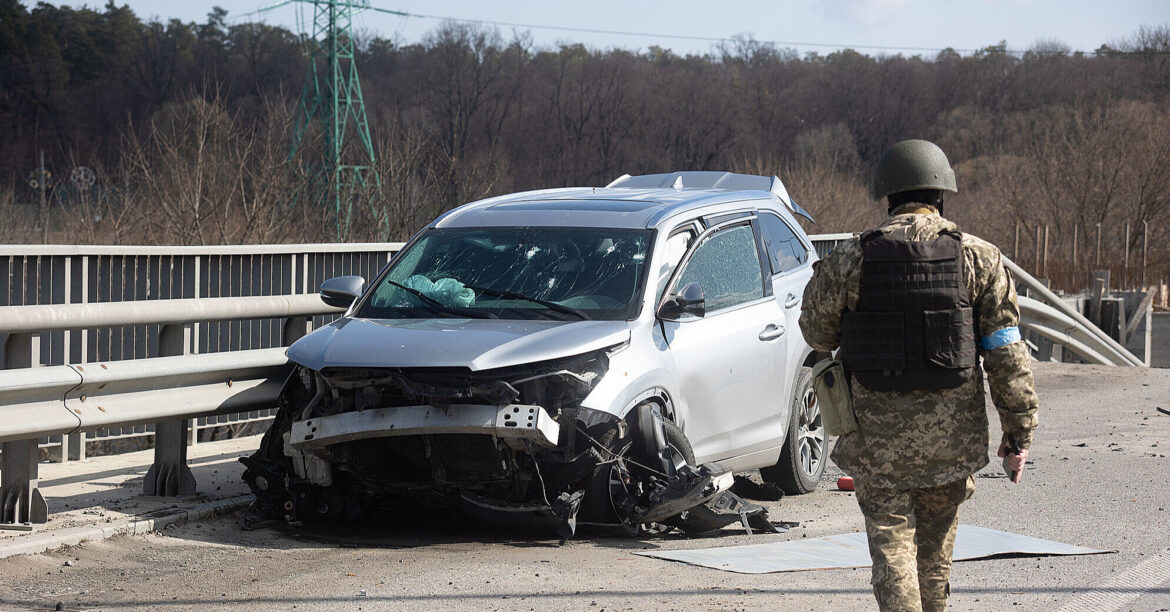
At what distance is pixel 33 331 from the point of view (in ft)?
19.6

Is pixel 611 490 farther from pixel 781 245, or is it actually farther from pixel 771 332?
pixel 781 245

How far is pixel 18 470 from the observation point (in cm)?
611

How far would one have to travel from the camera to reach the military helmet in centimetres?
431

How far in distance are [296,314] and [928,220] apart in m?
4.51

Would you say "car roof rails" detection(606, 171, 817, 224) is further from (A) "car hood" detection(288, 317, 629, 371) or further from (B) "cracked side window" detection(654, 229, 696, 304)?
(A) "car hood" detection(288, 317, 629, 371)

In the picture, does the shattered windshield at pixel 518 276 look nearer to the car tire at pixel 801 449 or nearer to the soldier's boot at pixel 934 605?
the car tire at pixel 801 449

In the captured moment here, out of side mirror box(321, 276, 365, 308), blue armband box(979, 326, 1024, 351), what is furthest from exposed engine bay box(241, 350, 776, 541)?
blue armband box(979, 326, 1024, 351)

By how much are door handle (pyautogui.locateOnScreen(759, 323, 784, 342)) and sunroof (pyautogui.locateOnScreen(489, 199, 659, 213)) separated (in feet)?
3.14

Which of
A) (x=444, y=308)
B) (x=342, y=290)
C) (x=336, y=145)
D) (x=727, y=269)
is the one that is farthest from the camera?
(x=336, y=145)

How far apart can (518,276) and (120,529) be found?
2366 millimetres

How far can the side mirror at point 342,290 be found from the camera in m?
7.14

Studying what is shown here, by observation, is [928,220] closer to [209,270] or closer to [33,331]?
[33,331]

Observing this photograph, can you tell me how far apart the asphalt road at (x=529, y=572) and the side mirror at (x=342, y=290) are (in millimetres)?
1279

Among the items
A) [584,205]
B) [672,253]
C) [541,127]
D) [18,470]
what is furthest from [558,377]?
[541,127]
